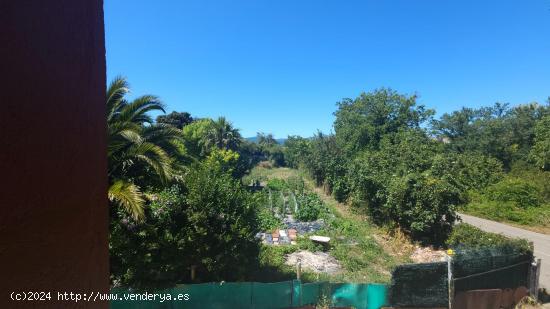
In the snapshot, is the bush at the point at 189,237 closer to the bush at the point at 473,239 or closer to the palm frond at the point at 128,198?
the palm frond at the point at 128,198

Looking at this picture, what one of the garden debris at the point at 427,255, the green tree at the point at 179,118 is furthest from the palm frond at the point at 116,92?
the green tree at the point at 179,118

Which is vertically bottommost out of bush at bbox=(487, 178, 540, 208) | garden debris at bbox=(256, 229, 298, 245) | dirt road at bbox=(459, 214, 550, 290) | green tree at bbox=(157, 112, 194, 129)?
dirt road at bbox=(459, 214, 550, 290)

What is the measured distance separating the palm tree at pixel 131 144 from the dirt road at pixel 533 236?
11537 millimetres

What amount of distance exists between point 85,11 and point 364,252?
11794 millimetres

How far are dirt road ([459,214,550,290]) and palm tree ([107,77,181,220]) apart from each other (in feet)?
37.9

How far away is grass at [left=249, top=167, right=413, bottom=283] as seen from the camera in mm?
9438

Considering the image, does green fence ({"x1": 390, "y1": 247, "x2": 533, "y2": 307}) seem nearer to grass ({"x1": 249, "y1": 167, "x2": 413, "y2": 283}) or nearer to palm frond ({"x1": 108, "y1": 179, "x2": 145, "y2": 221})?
grass ({"x1": 249, "y1": 167, "x2": 413, "y2": 283})

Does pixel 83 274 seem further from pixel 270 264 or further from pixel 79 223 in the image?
pixel 270 264

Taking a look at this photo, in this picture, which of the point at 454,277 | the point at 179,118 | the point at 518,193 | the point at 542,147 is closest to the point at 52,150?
the point at 454,277

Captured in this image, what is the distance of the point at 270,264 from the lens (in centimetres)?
993

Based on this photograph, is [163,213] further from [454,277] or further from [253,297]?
[454,277]

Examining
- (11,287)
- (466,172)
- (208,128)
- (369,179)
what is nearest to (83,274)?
(11,287)

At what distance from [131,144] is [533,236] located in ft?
58.9

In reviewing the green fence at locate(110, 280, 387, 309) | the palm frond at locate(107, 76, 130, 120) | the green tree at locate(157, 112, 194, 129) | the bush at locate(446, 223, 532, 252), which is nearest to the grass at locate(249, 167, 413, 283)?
the bush at locate(446, 223, 532, 252)
